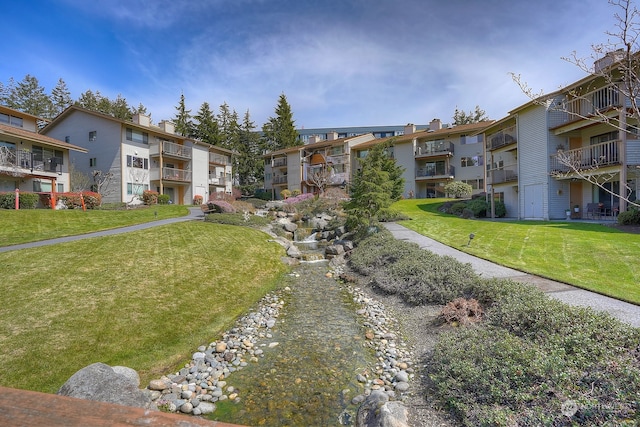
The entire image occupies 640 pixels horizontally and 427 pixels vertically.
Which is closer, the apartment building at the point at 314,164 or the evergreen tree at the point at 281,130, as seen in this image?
the apartment building at the point at 314,164

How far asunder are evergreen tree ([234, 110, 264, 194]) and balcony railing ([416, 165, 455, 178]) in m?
30.3

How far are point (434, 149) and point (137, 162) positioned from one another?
34223 mm

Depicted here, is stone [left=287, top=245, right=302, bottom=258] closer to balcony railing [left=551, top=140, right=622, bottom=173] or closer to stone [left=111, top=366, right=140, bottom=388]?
stone [left=111, top=366, right=140, bottom=388]

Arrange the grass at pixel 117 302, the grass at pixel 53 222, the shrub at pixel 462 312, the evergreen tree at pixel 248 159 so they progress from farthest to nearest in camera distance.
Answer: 1. the evergreen tree at pixel 248 159
2. the grass at pixel 53 222
3. the shrub at pixel 462 312
4. the grass at pixel 117 302

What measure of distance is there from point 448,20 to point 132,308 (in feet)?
44.0

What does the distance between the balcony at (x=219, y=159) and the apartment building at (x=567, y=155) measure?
35.1 metres

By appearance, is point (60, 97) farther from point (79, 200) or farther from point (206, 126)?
point (79, 200)

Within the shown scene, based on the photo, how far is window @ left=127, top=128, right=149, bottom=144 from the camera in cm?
3491

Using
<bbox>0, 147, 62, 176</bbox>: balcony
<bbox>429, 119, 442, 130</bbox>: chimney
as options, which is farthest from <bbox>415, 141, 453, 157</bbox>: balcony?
<bbox>0, 147, 62, 176</bbox>: balcony

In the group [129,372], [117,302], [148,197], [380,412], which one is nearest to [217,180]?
[148,197]

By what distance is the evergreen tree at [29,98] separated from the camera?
154 feet

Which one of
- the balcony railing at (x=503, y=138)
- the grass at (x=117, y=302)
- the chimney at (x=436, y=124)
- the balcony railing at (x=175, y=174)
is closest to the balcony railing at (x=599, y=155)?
the balcony railing at (x=503, y=138)

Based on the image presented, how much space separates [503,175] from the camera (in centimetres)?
2800

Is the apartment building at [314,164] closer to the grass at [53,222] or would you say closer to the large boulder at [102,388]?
the grass at [53,222]
